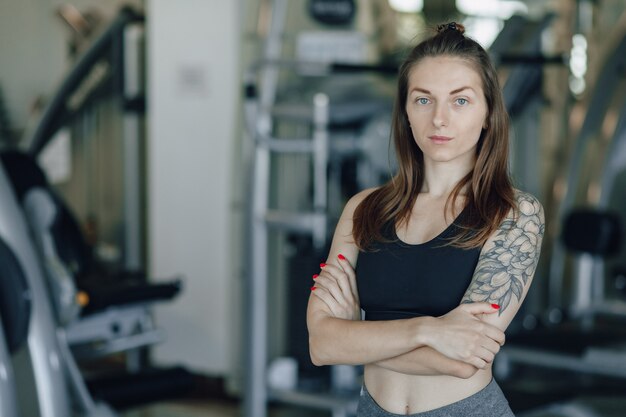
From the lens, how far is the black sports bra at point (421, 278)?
1596 mm

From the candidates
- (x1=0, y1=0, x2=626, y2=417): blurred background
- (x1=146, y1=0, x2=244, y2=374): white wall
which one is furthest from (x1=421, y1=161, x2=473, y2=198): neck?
(x1=146, y1=0, x2=244, y2=374): white wall

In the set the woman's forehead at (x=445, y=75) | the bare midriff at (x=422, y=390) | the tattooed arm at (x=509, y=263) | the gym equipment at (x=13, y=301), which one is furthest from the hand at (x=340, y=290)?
the gym equipment at (x=13, y=301)

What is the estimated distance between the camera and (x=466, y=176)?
5.59ft

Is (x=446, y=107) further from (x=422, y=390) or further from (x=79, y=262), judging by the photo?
(x=79, y=262)

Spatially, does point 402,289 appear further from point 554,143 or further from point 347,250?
point 554,143

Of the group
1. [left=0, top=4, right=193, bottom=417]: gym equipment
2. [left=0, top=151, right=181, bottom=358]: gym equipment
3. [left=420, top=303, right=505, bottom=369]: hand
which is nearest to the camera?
[left=420, top=303, right=505, bottom=369]: hand

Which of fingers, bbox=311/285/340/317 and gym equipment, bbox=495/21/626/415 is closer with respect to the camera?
fingers, bbox=311/285/340/317

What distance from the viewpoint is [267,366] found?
403 centimetres

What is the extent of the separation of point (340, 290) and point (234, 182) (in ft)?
9.98

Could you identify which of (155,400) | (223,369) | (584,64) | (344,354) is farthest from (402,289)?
(584,64)

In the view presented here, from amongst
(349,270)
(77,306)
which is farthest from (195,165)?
(349,270)

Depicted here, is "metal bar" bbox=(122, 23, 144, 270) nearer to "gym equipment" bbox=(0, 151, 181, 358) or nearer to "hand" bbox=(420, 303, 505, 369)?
"gym equipment" bbox=(0, 151, 181, 358)

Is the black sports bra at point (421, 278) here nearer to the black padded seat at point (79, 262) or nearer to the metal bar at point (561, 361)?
the black padded seat at point (79, 262)

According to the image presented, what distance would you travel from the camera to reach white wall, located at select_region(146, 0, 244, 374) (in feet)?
15.4
